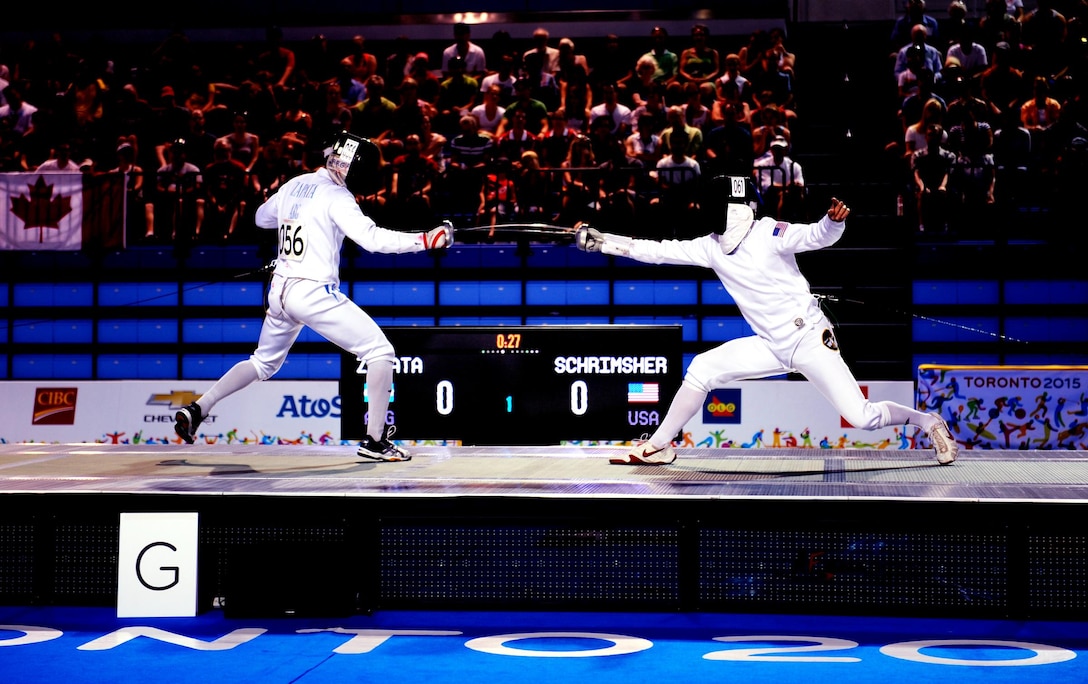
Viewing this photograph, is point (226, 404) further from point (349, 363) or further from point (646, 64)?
point (646, 64)

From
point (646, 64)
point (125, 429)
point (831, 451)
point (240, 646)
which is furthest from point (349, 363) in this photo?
point (646, 64)

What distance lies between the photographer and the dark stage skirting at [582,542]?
12.5 feet

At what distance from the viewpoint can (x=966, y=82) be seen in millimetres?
9453

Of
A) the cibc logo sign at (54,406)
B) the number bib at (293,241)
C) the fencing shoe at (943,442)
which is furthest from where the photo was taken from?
the cibc logo sign at (54,406)

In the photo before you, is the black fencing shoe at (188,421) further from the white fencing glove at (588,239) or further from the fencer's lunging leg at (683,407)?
the fencer's lunging leg at (683,407)

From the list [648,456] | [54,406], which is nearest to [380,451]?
[648,456]

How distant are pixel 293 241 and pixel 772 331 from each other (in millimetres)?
2229

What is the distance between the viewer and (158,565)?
12.9 feet

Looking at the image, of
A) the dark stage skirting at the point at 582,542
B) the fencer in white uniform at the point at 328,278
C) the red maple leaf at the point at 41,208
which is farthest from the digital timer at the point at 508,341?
the red maple leaf at the point at 41,208

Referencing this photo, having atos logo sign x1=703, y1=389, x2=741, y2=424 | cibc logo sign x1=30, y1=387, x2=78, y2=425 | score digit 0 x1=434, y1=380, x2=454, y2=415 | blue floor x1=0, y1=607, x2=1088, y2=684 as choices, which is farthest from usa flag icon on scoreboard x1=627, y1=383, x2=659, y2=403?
cibc logo sign x1=30, y1=387, x2=78, y2=425

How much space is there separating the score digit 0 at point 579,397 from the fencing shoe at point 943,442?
8.22 ft

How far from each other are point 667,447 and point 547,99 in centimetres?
612

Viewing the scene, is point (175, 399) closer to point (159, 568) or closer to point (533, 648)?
point (159, 568)

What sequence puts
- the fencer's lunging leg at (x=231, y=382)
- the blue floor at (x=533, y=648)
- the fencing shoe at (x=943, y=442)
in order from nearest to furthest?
the blue floor at (x=533, y=648) → the fencing shoe at (x=943, y=442) → the fencer's lunging leg at (x=231, y=382)
